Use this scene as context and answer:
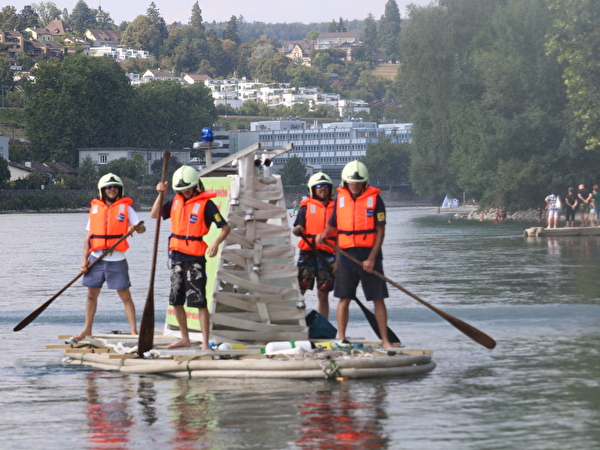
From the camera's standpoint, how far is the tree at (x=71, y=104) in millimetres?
140625

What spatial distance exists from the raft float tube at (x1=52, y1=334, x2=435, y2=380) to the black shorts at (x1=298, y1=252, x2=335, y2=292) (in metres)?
0.99

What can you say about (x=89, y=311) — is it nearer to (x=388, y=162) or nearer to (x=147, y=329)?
(x=147, y=329)

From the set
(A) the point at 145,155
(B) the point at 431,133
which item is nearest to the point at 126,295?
(B) the point at 431,133

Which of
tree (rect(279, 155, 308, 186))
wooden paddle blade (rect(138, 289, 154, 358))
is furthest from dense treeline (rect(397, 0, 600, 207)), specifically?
tree (rect(279, 155, 308, 186))

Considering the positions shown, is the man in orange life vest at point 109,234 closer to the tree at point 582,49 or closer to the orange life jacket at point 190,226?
the orange life jacket at point 190,226

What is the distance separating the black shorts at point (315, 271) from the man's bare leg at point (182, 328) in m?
1.61

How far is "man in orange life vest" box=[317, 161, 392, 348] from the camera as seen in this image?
11086 millimetres

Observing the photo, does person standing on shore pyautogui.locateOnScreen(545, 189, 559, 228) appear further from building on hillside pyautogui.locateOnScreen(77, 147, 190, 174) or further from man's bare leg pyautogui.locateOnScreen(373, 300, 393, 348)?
building on hillside pyautogui.locateOnScreen(77, 147, 190, 174)

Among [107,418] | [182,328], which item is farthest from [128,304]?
[107,418]

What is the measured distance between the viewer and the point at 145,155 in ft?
506

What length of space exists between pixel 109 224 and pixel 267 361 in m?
2.92

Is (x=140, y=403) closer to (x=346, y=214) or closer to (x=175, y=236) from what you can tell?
(x=175, y=236)

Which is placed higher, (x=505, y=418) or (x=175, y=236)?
(x=175, y=236)

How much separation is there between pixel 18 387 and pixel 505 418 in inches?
173
